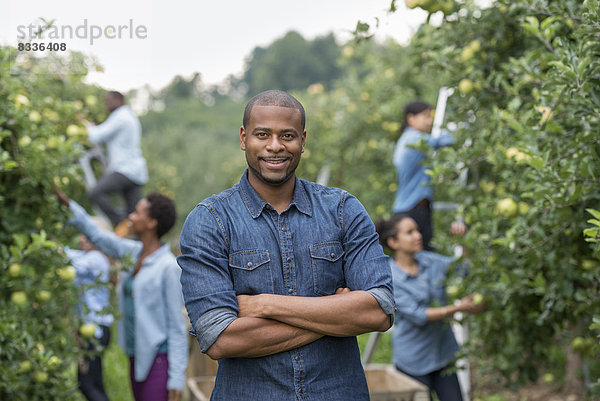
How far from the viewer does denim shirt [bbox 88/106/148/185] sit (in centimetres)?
526

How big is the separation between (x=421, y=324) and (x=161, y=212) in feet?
4.54

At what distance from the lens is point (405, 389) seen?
3.37 metres

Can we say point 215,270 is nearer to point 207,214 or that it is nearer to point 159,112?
point 207,214

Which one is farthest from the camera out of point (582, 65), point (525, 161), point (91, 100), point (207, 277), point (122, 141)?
point (91, 100)

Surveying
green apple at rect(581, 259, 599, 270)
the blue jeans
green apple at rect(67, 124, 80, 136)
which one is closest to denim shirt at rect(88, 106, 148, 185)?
green apple at rect(67, 124, 80, 136)

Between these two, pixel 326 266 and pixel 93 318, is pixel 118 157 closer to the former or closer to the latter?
pixel 93 318

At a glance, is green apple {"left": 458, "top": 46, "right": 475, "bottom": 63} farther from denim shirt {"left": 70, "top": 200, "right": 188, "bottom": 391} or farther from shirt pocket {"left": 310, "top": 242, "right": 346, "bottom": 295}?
shirt pocket {"left": 310, "top": 242, "right": 346, "bottom": 295}

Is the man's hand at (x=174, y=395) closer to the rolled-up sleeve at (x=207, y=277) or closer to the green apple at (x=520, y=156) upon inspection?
the rolled-up sleeve at (x=207, y=277)

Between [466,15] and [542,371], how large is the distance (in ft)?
9.35

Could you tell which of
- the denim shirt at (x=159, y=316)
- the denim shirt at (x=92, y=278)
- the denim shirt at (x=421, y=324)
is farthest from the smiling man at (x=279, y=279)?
the denim shirt at (x=92, y=278)

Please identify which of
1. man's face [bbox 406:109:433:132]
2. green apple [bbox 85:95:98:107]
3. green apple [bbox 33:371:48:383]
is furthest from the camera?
green apple [bbox 85:95:98:107]

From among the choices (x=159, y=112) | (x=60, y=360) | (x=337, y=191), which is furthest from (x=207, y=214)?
(x=159, y=112)

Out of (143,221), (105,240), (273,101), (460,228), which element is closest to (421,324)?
(460,228)

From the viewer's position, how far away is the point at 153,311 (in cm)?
335
